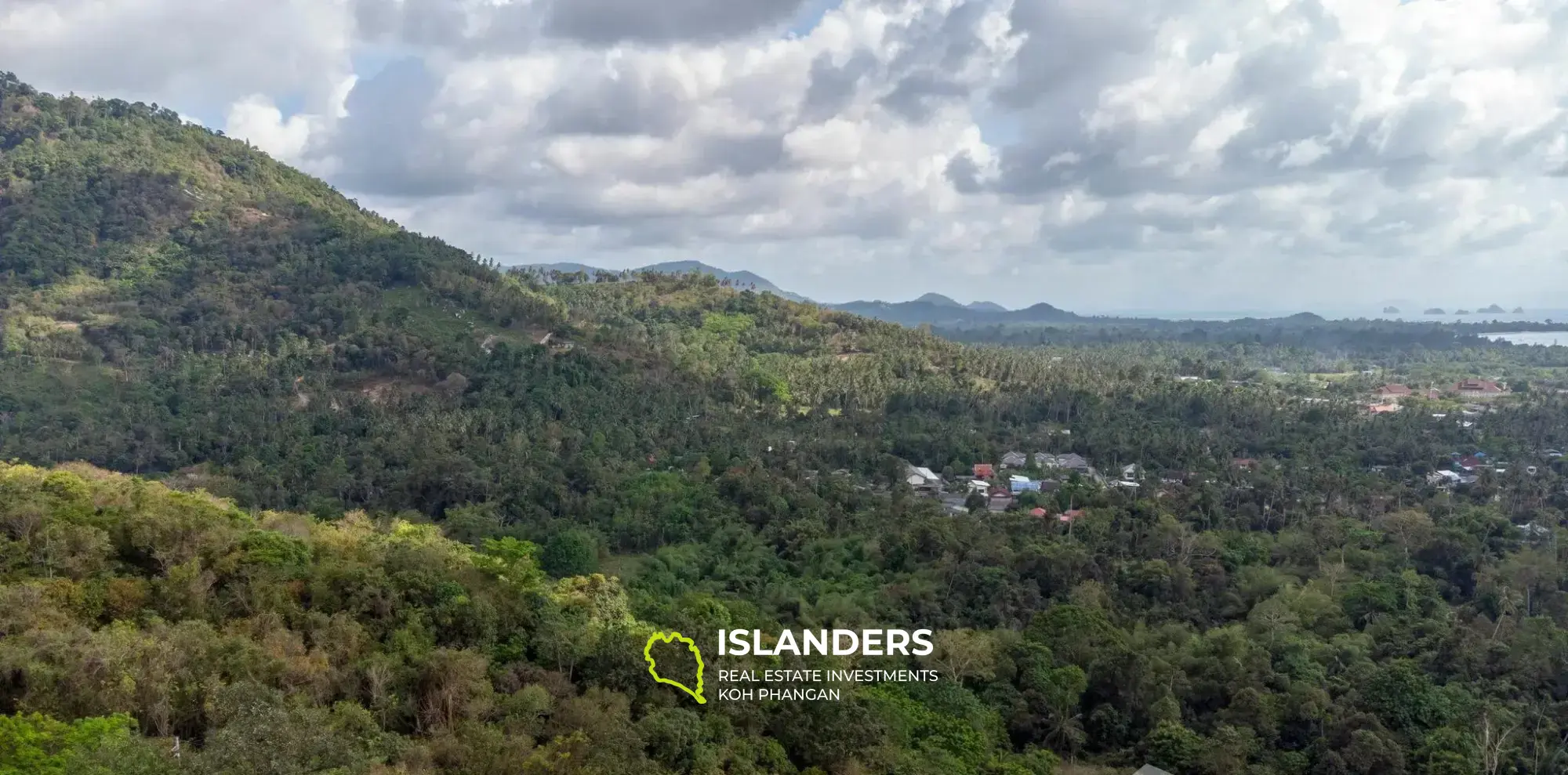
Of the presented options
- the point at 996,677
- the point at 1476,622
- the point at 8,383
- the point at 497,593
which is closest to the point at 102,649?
the point at 497,593

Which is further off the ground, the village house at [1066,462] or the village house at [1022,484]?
the village house at [1066,462]

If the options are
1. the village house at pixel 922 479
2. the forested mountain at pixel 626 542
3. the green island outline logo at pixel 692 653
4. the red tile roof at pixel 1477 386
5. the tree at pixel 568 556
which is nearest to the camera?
the forested mountain at pixel 626 542

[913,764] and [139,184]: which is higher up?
[139,184]

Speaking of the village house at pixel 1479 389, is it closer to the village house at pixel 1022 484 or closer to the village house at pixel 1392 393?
the village house at pixel 1392 393

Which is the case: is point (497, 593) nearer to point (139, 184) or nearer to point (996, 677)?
point (996, 677)

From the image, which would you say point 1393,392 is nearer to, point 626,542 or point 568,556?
point 626,542

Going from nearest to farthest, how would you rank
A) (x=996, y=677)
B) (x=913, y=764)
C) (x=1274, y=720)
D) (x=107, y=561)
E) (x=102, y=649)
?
(x=102, y=649) → (x=913, y=764) → (x=107, y=561) → (x=1274, y=720) → (x=996, y=677)

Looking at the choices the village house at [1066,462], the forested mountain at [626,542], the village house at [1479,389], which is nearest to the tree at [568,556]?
the forested mountain at [626,542]
